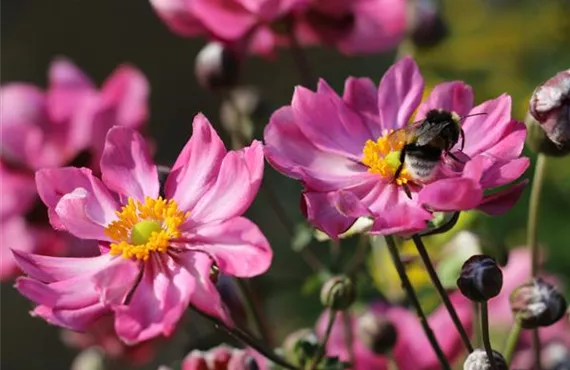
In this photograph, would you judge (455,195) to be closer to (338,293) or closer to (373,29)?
(338,293)

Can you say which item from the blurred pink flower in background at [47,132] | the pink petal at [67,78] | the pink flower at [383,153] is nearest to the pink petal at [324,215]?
the pink flower at [383,153]

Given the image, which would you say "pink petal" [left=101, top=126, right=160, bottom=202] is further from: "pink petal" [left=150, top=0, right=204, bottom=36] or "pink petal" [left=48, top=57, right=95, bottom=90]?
"pink petal" [left=48, top=57, right=95, bottom=90]

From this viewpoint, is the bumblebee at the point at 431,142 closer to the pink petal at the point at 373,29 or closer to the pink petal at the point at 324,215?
the pink petal at the point at 324,215

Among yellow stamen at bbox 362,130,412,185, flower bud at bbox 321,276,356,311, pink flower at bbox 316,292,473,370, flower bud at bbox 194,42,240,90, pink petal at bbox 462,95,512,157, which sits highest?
pink petal at bbox 462,95,512,157

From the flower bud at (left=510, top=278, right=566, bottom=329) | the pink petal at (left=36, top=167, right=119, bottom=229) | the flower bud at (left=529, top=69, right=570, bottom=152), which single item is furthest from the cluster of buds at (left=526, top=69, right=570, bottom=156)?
Answer: the pink petal at (left=36, top=167, right=119, bottom=229)

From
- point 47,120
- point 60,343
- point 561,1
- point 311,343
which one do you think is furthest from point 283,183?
point 311,343

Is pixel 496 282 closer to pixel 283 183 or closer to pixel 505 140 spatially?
pixel 505 140

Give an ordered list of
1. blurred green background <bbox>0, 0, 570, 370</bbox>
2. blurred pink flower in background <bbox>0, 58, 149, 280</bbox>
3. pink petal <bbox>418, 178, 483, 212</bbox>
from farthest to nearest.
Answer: blurred green background <bbox>0, 0, 570, 370</bbox> → blurred pink flower in background <bbox>0, 58, 149, 280</bbox> → pink petal <bbox>418, 178, 483, 212</bbox>
